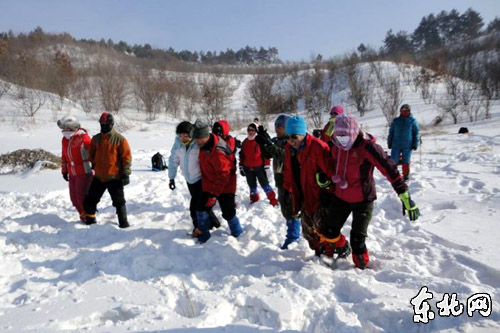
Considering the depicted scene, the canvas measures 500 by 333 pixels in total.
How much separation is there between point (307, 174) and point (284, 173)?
35 centimetres

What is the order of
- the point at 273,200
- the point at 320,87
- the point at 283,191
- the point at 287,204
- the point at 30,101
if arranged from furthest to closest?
1. the point at 320,87
2. the point at 30,101
3. the point at 273,200
4. the point at 283,191
5. the point at 287,204

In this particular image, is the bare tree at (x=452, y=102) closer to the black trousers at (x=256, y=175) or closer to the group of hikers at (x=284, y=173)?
the group of hikers at (x=284, y=173)

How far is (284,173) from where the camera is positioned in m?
3.79

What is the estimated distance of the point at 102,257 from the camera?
12.5 feet

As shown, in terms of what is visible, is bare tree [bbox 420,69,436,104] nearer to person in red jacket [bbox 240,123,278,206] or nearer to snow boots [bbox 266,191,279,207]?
person in red jacket [bbox 240,123,278,206]

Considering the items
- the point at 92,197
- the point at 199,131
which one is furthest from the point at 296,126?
the point at 92,197

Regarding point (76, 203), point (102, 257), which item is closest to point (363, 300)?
point (102, 257)

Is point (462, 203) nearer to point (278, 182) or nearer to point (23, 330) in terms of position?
point (278, 182)

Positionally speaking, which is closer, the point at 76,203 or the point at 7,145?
the point at 76,203

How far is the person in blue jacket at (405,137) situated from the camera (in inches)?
268

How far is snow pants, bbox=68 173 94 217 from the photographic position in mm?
4996

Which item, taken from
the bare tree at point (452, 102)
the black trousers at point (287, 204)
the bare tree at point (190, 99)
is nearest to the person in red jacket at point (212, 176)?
the black trousers at point (287, 204)

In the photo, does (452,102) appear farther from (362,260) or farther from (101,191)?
(101,191)

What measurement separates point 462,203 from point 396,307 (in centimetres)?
336
